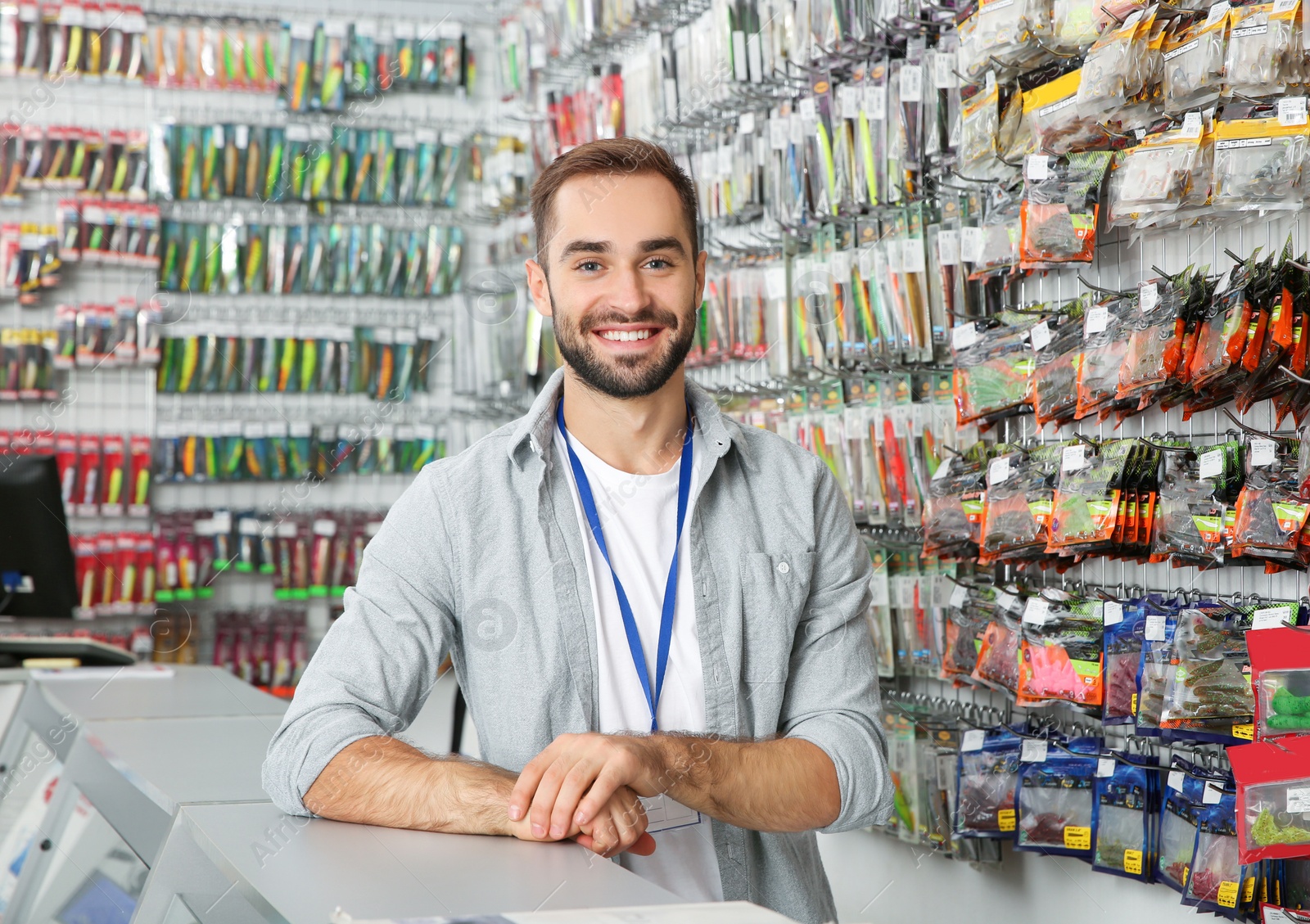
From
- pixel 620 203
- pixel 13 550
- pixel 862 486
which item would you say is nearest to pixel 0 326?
pixel 13 550

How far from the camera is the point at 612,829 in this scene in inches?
53.0

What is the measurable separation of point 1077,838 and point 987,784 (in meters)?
0.25

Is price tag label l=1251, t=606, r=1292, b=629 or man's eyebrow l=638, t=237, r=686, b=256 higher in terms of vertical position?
man's eyebrow l=638, t=237, r=686, b=256

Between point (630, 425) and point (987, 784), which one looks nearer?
point (630, 425)

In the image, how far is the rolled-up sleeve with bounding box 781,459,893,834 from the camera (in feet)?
5.34

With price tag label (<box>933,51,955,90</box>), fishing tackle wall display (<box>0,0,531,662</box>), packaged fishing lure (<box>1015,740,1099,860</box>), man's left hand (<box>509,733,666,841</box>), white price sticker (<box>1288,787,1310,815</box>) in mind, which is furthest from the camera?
fishing tackle wall display (<box>0,0,531,662</box>)

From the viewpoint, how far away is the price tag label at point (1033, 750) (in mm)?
2564

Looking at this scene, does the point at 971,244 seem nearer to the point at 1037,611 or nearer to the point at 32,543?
the point at 1037,611

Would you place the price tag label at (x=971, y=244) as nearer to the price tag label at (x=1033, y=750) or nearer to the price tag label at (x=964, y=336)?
the price tag label at (x=964, y=336)

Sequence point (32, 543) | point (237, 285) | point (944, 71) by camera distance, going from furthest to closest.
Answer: point (237, 285) < point (32, 543) < point (944, 71)

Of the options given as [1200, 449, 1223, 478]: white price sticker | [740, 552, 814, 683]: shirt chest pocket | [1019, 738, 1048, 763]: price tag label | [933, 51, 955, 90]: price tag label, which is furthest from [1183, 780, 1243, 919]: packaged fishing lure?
[933, 51, 955, 90]: price tag label

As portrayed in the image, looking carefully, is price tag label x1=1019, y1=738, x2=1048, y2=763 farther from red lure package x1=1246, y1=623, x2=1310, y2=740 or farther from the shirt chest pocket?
the shirt chest pocket

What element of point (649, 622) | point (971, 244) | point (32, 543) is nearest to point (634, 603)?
point (649, 622)

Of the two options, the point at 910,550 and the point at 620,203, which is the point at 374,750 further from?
the point at 910,550
